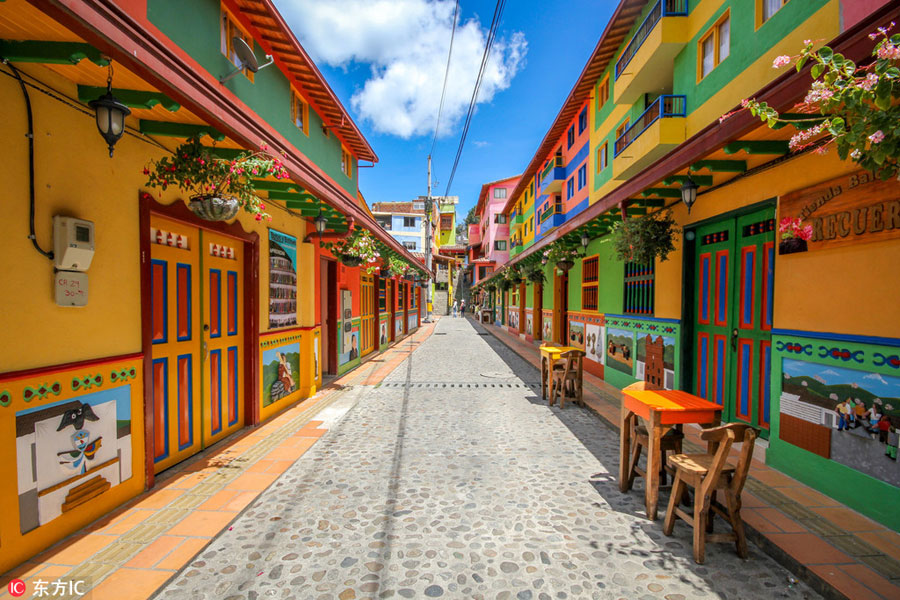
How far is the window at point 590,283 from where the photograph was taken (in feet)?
33.0

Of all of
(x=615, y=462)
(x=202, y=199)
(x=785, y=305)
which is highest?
(x=202, y=199)

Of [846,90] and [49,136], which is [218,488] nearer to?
[49,136]

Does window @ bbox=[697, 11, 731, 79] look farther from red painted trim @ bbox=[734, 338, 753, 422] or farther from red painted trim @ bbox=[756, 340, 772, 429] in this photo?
red painted trim @ bbox=[756, 340, 772, 429]

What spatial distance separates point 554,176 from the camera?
658 inches

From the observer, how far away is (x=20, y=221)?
268 centimetres

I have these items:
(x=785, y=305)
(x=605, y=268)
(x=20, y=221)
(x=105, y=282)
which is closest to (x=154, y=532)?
(x=105, y=282)

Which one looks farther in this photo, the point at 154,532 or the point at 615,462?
the point at 615,462

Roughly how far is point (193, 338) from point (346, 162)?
8.64m

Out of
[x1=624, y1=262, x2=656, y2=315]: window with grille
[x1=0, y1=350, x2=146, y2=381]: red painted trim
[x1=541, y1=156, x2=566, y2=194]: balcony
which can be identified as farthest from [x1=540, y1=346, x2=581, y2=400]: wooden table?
[x1=541, y1=156, x2=566, y2=194]: balcony

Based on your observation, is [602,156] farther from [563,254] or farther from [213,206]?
[213,206]

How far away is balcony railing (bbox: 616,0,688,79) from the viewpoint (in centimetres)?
783

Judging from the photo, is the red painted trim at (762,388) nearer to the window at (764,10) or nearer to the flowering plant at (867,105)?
the flowering plant at (867,105)

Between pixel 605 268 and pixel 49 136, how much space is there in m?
9.11

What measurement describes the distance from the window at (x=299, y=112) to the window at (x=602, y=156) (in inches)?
→ 330
